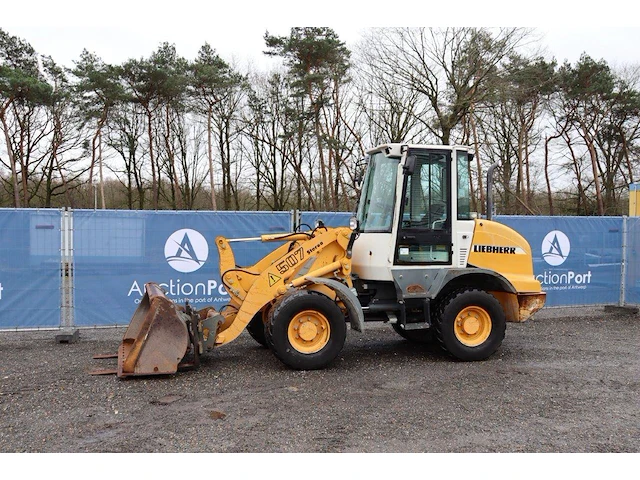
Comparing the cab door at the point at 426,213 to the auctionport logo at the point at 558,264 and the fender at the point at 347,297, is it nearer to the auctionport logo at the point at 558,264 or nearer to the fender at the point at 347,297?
the fender at the point at 347,297

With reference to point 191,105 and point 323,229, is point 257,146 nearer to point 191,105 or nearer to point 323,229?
point 191,105

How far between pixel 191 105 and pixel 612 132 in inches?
1054

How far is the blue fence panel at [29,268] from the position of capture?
26.8ft

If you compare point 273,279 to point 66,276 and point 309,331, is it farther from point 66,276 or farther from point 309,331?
point 66,276

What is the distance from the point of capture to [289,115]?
3297 centimetres

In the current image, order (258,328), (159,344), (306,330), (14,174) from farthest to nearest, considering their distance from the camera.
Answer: (14,174) < (258,328) < (306,330) < (159,344)

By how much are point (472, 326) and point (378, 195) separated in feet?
6.76

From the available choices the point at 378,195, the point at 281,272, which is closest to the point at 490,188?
the point at 378,195

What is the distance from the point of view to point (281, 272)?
21.6ft

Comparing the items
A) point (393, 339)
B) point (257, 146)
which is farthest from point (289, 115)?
point (393, 339)

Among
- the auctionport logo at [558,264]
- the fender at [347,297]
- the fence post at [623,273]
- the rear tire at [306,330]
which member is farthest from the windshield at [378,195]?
the fence post at [623,273]

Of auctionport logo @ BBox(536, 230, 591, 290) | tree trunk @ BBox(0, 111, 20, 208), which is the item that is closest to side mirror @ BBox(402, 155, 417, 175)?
auctionport logo @ BBox(536, 230, 591, 290)

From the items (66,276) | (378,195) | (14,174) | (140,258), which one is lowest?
(66,276)

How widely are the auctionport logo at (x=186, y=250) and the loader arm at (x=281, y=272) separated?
2228 mm
